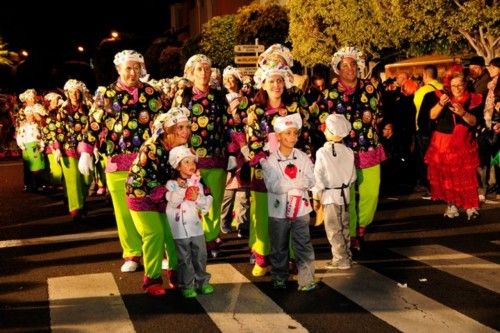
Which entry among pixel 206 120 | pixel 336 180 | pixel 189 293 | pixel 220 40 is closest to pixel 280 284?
pixel 189 293

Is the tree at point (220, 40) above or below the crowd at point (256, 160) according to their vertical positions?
above

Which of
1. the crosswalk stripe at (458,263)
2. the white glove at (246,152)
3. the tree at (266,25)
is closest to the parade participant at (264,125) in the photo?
the white glove at (246,152)

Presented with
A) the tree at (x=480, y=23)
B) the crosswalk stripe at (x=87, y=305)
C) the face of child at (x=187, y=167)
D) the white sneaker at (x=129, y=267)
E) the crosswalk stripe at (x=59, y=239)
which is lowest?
the crosswalk stripe at (x=59, y=239)

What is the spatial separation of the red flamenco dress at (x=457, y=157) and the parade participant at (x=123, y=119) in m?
4.27

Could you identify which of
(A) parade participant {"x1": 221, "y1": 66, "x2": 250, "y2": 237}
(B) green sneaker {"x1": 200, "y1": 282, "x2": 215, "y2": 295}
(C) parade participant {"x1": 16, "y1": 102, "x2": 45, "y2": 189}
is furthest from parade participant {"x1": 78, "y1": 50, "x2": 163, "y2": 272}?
(C) parade participant {"x1": 16, "y1": 102, "x2": 45, "y2": 189}

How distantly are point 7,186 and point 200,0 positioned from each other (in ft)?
138

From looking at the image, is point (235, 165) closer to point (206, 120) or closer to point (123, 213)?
point (206, 120)

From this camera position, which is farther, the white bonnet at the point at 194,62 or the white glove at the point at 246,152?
the white bonnet at the point at 194,62

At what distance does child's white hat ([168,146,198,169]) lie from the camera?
7.03 m

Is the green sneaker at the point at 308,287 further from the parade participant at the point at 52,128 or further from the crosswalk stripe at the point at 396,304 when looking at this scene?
the parade participant at the point at 52,128

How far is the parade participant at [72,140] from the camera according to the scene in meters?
11.7

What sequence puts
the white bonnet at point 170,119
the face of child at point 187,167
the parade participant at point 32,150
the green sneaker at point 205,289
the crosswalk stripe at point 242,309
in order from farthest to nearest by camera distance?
the parade participant at point 32,150
the green sneaker at point 205,289
the white bonnet at point 170,119
the face of child at point 187,167
the crosswalk stripe at point 242,309

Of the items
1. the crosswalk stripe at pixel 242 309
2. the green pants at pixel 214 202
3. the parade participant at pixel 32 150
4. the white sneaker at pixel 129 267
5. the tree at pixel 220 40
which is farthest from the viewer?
the tree at pixel 220 40

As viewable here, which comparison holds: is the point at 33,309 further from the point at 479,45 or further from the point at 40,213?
the point at 479,45
